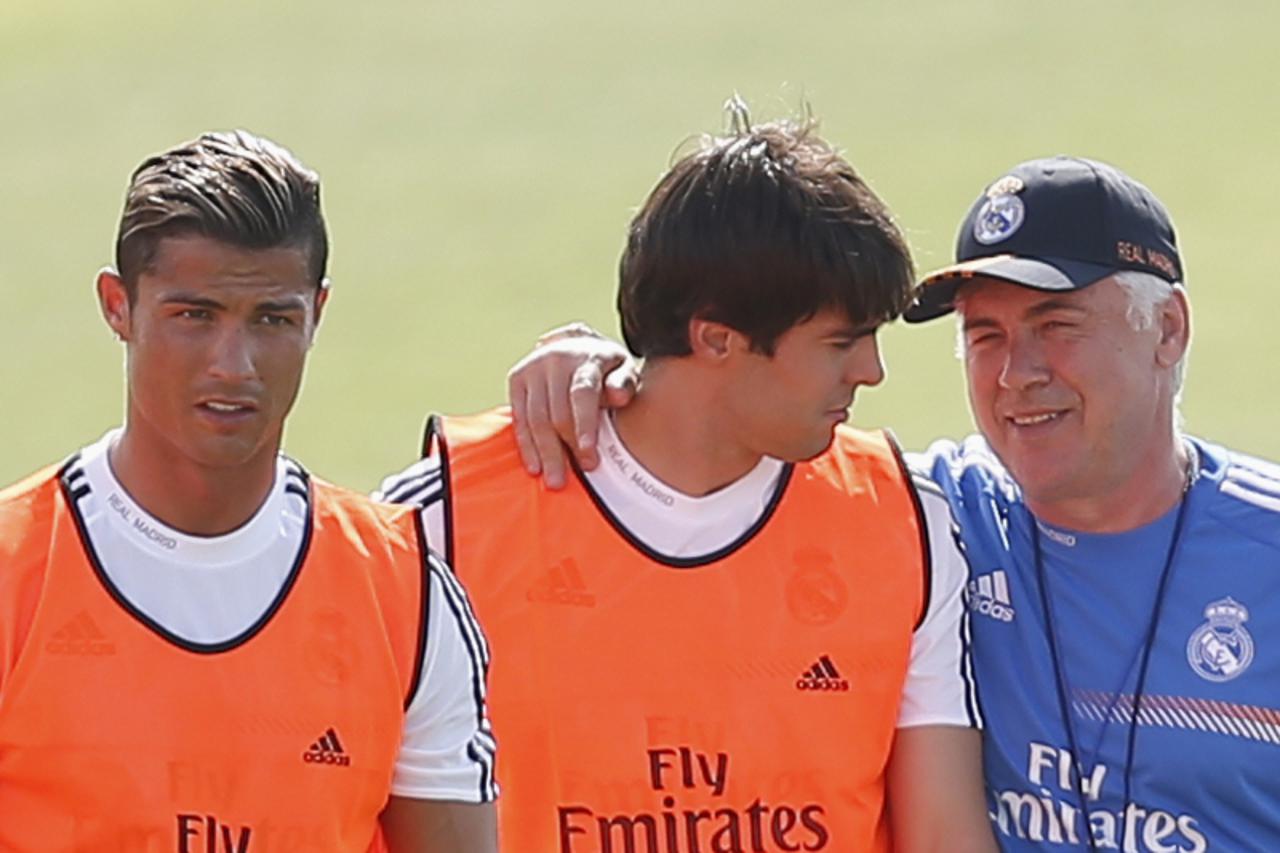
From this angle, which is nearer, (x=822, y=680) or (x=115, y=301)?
(x=115, y=301)

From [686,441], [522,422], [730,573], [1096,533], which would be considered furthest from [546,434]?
[1096,533]

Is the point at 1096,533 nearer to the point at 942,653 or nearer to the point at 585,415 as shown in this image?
the point at 942,653

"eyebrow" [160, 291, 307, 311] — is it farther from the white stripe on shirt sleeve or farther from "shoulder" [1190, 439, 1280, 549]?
"shoulder" [1190, 439, 1280, 549]

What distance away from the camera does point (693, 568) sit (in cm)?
377

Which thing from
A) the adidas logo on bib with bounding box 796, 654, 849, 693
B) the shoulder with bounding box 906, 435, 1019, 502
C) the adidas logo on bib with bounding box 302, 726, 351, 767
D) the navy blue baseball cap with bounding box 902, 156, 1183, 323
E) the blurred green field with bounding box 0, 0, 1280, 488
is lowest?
the adidas logo on bib with bounding box 302, 726, 351, 767

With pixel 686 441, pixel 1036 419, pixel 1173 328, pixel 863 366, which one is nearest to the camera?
pixel 863 366

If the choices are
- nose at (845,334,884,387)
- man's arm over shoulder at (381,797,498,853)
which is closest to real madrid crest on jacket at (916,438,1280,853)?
nose at (845,334,884,387)

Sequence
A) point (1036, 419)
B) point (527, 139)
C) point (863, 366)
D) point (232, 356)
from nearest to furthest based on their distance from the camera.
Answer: point (232, 356) → point (863, 366) → point (1036, 419) → point (527, 139)

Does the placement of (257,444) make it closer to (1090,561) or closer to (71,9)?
(1090,561)

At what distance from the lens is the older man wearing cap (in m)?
3.79

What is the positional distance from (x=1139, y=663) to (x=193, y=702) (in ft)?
4.95

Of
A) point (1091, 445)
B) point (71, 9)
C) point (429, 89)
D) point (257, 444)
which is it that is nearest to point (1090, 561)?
point (1091, 445)

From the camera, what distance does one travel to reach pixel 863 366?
3.69 meters

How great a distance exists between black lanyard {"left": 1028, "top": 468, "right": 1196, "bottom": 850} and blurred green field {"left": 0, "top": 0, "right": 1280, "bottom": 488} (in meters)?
5.93
